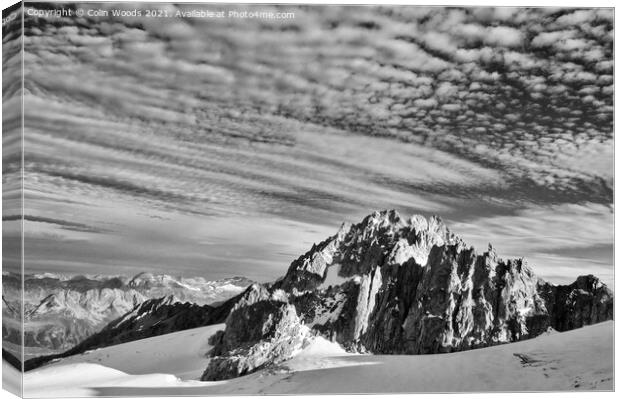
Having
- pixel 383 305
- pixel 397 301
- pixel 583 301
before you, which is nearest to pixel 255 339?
pixel 383 305

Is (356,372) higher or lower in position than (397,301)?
lower

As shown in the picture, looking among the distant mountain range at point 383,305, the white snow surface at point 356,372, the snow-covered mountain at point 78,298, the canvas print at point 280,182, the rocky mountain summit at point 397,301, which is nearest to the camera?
the snow-covered mountain at point 78,298

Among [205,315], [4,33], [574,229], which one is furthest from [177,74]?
[574,229]

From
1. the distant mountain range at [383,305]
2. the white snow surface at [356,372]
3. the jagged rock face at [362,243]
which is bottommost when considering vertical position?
the white snow surface at [356,372]

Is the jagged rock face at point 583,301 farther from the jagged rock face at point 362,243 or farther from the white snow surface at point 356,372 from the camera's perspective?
the jagged rock face at point 362,243

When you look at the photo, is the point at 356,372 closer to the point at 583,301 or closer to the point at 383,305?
the point at 383,305

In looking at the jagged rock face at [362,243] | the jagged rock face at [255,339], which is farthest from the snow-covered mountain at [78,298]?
the jagged rock face at [362,243]

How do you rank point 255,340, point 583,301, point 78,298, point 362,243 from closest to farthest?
point 78,298, point 583,301, point 255,340, point 362,243

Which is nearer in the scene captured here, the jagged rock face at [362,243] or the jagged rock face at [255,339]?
the jagged rock face at [255,339]
